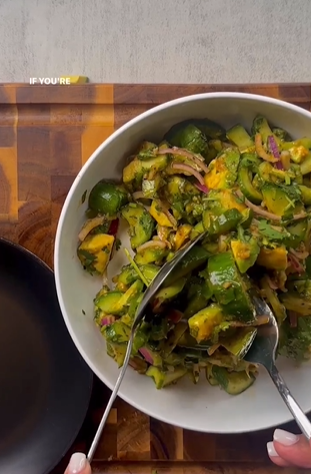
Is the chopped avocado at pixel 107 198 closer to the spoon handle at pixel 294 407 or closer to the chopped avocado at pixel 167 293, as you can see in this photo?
the chopped avocado at pixel 167 293

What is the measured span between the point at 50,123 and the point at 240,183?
43cm

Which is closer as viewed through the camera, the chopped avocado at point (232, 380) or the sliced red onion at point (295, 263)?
the sliced red onion at point (295, 263)

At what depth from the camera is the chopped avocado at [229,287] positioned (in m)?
0.90

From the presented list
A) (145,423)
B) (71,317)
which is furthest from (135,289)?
(145,423)

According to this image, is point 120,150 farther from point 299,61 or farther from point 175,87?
point 299,61

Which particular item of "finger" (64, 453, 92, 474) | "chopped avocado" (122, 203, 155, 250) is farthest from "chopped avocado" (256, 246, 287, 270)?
"finger" (64, 453, 92, 474)

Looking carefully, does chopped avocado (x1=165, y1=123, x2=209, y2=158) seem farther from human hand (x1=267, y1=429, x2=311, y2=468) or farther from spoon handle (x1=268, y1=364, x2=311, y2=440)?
human hand (x1=267, y1=429, x2=311, y2=468)

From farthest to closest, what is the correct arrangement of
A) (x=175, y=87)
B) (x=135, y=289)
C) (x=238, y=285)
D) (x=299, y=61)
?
(x=299, y=61) → (x=175, y=87) → (x=135, y=289) → (x=238, y=285)

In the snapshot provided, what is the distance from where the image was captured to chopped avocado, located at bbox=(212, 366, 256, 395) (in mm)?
1095

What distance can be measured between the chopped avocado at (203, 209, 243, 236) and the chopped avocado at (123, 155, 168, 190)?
0.14 meters

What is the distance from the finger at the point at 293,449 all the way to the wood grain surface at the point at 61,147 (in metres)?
0.13

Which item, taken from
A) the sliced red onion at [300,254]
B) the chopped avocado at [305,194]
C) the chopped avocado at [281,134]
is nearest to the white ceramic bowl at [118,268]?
the chopped avocado at [281,134]

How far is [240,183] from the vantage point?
979mm

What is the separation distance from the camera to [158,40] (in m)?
1.29
